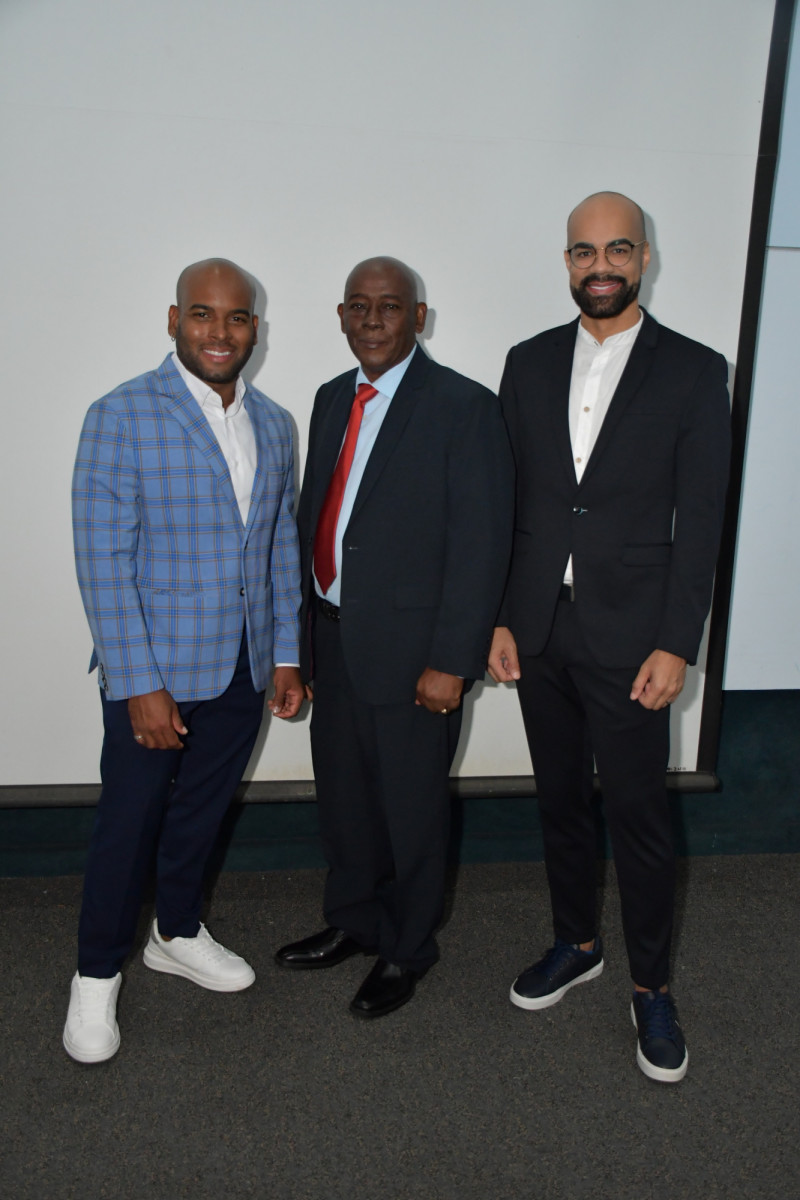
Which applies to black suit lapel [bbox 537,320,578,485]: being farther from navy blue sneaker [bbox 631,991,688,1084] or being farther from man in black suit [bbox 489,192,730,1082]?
navy blue sneaker [bbox 631,991,688,1084]

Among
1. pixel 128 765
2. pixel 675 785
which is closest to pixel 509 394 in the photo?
pixel 128 765

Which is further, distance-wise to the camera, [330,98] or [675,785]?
[675,785]

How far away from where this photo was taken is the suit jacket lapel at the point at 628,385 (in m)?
1.82

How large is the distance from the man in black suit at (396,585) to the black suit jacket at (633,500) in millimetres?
86

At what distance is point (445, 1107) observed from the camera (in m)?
1.84

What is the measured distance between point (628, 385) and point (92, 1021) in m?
1.77

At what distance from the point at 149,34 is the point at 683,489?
1.70 metres

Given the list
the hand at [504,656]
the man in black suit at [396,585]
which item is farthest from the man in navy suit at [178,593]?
the hand at [504,656]

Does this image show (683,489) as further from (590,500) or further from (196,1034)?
(196,1034)

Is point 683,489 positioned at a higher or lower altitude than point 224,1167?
higher

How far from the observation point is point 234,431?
1.95 m

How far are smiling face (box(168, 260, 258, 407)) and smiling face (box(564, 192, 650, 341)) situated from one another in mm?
706

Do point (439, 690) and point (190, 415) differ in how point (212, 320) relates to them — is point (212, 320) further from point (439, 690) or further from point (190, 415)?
point (439, 690)

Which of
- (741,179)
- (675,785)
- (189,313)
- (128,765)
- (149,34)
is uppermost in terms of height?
(149,34)
